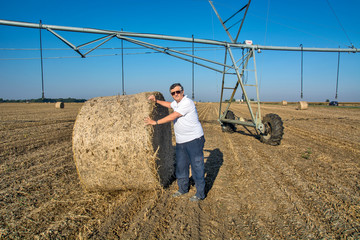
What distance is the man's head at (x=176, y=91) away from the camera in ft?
12.7

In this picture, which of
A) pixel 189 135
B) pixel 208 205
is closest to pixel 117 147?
pixel 189 135

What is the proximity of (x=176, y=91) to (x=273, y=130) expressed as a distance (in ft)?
17.5

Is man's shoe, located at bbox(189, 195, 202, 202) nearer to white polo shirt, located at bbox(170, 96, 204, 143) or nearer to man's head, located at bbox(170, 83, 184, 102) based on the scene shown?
white polo shirt, located at bbox(170, 96, 204, 143)

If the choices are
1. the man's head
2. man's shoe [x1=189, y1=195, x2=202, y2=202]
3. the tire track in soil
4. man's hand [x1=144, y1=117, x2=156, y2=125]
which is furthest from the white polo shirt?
the tire track in soil

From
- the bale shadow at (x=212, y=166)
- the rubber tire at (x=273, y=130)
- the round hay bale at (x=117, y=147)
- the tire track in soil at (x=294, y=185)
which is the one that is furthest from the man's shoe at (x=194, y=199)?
the rubber tire at (x=273, y=130)

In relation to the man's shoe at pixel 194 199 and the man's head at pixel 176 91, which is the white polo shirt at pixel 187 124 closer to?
the man's head at pixel 176 91

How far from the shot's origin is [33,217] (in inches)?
125

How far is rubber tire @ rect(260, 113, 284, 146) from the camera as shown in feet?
25.3

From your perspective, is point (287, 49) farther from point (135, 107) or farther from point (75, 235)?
point (75, 235)

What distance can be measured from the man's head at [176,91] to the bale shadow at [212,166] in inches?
75.3

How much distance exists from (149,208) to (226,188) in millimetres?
1622

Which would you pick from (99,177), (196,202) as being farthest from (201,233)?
(99,177)

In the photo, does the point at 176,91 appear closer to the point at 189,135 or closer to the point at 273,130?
Answer: the point at 189,135

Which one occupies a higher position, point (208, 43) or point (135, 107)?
point (208, 43)
